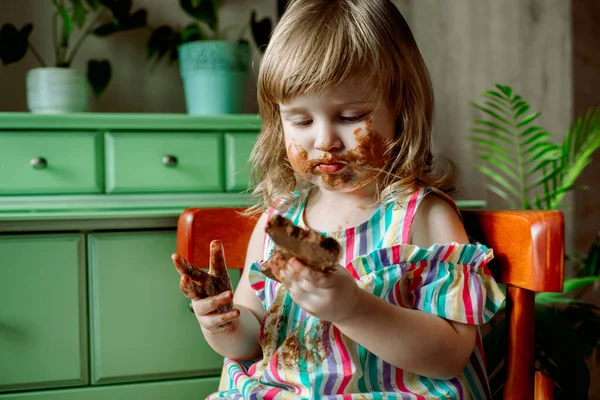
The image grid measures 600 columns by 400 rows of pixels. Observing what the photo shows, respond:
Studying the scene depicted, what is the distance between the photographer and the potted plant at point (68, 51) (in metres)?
1.48

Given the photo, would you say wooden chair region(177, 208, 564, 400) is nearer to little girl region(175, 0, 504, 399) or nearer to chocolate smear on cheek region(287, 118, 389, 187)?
little girl region(175, 0, 504, 399)

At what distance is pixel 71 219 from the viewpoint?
1.13 m

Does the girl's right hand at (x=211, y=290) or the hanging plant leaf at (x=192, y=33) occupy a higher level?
the hanging plant leaf at (x=192, y=33)

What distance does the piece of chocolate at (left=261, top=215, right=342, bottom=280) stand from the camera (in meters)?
0.52

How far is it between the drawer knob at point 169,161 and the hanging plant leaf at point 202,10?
46cm

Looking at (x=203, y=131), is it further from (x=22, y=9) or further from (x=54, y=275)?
(x=22, y=9)

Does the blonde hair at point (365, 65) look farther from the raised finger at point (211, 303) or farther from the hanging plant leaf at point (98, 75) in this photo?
the hanging plant leaf at point (98, 75)

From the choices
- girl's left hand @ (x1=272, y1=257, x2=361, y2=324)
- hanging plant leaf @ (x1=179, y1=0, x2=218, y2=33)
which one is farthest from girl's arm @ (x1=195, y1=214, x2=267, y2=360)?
hanging plant leaf @ (x1=179, y1=0, x2=218, y2=33)

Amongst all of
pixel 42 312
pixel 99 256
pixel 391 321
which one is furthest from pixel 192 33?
pixel 391 321

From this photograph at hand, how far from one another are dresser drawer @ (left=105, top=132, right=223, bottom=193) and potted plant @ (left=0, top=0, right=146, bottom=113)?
10.0 inches

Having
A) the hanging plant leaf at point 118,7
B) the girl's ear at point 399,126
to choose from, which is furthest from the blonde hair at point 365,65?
the hanging plant leaf at point 118,7

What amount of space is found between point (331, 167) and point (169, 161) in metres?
0.68

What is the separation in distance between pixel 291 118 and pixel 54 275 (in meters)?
0.65

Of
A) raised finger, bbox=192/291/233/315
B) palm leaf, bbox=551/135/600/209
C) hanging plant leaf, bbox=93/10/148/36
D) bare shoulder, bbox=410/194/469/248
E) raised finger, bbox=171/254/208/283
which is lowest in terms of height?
raised finger, bbox=192/291/233/315
